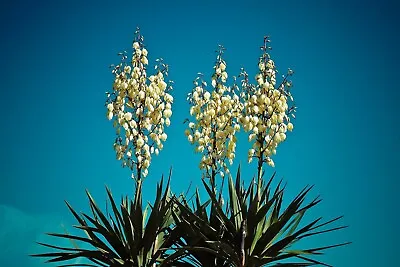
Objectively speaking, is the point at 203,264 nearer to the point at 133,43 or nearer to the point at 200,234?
the point at 200,234

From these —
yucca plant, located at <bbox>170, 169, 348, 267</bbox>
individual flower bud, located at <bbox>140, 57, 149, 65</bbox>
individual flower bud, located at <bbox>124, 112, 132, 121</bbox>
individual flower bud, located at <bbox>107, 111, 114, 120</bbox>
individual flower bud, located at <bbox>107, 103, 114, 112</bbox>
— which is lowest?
yucca plant, located at <bbox>170, 169, 348, 267</bbox>

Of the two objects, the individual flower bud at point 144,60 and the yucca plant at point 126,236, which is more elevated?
the individual flower bud at point 144,60

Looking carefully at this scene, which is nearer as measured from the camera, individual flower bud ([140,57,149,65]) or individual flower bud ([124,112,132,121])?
individual flower bud ([124,112,132,121])

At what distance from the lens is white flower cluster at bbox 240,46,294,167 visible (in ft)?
21.7

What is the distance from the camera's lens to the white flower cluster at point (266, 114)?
661 cm

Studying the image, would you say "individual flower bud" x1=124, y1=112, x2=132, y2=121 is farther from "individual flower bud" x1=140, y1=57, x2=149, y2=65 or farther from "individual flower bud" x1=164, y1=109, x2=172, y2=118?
"individual flower bud" x1=140, y1=57, x2=149, y2=65

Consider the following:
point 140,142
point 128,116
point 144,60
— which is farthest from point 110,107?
point 144,60

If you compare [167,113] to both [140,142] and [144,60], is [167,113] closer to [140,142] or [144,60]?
[140,142]

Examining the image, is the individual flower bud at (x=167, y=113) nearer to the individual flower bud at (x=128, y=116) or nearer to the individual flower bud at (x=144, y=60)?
the individual flower bud at (x=128, y=116)

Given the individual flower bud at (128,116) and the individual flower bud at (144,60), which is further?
the individual flower bud at (144,60)

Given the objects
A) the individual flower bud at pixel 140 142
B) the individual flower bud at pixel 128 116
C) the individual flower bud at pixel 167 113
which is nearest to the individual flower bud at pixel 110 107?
the individual flower bud at pixel 128 116

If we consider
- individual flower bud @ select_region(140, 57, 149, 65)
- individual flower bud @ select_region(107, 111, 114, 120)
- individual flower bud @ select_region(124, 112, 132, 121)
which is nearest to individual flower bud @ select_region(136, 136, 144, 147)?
individual flower bud @ select_region(124, 112, 132, 121)

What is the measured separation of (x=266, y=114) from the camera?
22.1 feet

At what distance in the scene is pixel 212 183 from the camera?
688cm
